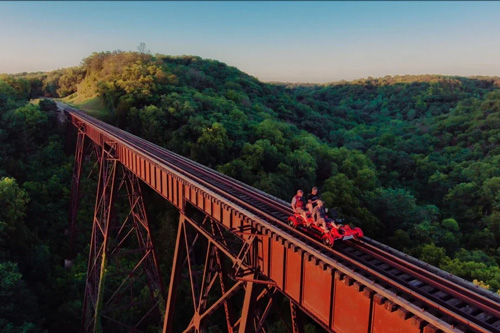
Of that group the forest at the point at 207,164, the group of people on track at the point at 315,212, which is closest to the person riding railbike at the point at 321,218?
the group of people on track at the point at 315,212

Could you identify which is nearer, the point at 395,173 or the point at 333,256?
the point at 333,256

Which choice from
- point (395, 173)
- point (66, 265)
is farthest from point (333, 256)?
point (395, 173)

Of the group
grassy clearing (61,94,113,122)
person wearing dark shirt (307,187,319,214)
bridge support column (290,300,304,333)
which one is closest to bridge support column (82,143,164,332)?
bridge support column (290,300,304,333)

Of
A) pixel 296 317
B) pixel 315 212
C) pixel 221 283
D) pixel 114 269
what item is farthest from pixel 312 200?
pixel 114 269

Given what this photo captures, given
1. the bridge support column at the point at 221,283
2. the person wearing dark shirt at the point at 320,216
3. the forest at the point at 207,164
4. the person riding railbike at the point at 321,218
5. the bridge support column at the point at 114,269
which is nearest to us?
the person riding railbike at the point at 321,218

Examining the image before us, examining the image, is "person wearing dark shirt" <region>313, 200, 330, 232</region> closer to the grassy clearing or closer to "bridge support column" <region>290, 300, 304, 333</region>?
"bridge support column" <region>290, 300, 304, 333</region>

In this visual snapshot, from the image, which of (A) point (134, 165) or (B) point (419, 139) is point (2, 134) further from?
(B) point (419, 139)

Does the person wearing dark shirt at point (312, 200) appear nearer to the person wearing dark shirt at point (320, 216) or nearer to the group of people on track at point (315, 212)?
the group of people on track at point (315, 212)

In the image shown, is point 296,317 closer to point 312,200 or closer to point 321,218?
point 321,218
